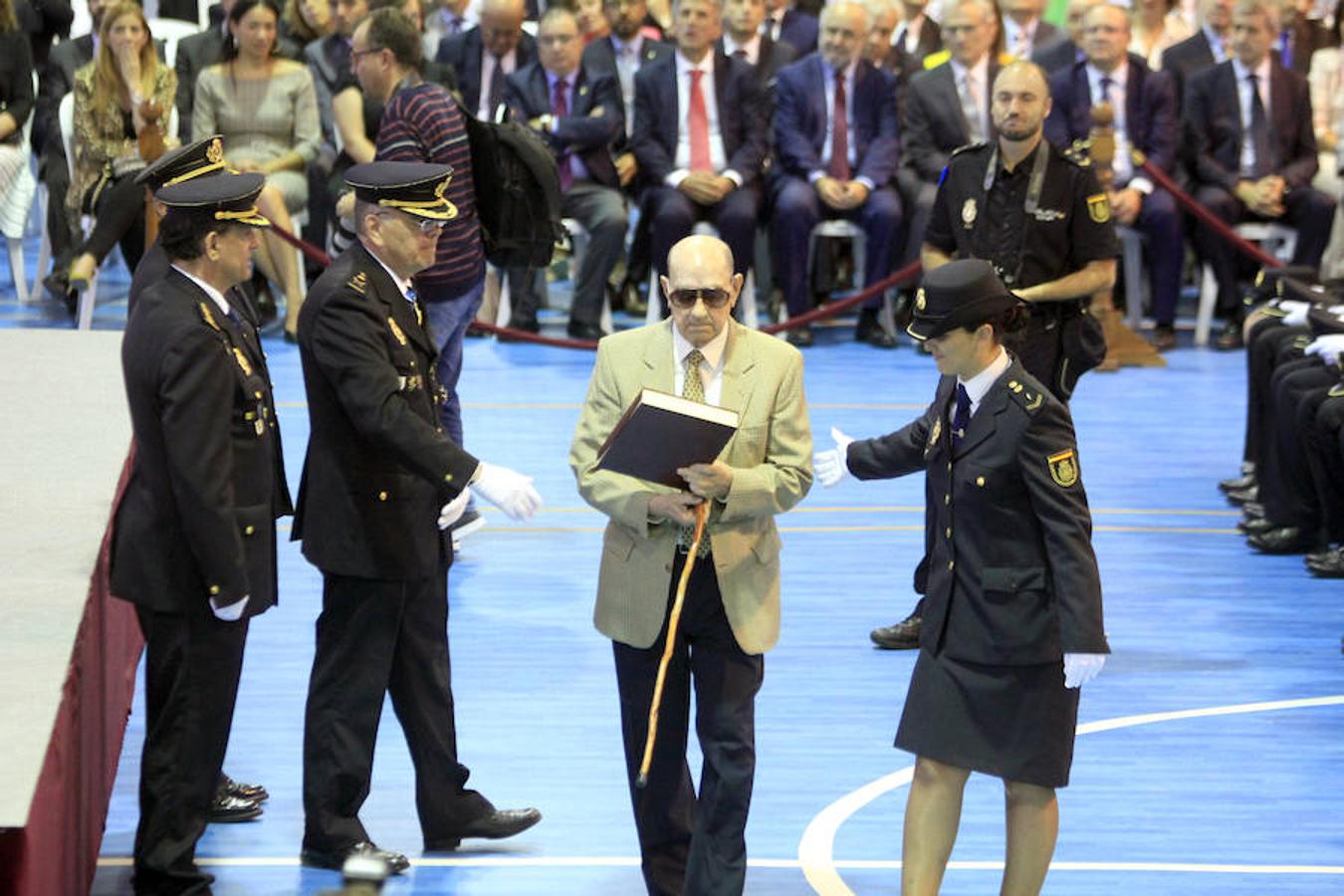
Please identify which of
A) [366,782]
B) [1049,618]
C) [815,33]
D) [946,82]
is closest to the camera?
[1049,618]

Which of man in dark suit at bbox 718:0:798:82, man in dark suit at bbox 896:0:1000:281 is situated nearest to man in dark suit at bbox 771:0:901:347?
man in dark suit at bbox 896:0:1000:281

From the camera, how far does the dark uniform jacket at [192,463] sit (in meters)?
5.22

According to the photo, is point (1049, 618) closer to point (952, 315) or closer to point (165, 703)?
point (952, 315)

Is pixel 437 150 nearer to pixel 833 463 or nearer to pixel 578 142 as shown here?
pixel 833 463

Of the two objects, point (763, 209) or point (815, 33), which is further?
point (815, 33)

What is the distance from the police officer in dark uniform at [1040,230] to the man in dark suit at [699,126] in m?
5.62

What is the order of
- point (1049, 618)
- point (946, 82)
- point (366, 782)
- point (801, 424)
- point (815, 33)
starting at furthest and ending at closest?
point (815, 33) → point (946, 82) → point (366, 782) → point (801, 424) → point (1049, 618)

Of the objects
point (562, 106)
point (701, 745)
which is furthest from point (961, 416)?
point (562, 106)

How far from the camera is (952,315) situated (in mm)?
5109

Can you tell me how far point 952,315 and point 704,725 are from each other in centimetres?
120

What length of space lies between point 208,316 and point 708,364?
1258mm

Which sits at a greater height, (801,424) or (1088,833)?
(801,424)

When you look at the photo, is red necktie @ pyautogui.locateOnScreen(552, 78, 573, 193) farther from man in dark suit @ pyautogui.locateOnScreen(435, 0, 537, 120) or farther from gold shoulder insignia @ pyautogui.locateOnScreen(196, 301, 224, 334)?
gold shoulder insignia @ pyautogui.locateOnScreen(196, 301, 224, 334)

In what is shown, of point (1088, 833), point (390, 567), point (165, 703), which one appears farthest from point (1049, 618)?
point (165, 703)
